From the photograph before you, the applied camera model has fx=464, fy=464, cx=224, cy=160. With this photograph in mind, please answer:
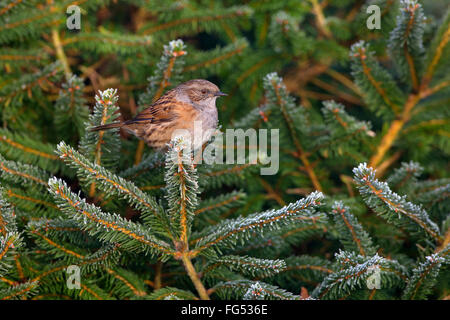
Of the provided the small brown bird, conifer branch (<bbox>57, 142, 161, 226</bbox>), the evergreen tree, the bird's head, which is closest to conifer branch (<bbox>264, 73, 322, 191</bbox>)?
the evergreen tree

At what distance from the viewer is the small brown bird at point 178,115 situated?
9.65ft

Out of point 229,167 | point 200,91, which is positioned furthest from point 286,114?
point 200,91

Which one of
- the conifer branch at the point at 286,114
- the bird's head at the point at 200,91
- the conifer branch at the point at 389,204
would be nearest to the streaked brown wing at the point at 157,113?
the bird's head at the point at 200,91

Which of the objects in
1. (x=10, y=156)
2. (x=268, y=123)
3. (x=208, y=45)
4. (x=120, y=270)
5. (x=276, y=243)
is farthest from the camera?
(x=208, y=45)

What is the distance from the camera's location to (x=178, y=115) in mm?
3256

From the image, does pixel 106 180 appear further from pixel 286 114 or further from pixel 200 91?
pixel 200 91

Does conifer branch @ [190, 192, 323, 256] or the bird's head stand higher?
the bird's head

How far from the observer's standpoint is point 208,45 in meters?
4.55

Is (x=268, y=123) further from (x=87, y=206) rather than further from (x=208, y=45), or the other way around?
(x=208, y=45)

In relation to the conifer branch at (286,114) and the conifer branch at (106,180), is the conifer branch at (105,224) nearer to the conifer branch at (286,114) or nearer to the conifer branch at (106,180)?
the conifer branch at (106,180)

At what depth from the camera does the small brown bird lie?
2941mm

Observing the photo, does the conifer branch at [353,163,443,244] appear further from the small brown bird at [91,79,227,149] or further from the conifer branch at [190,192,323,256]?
the small brown bird at [91,79,227,149]

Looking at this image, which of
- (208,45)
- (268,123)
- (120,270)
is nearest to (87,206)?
(120,270)
